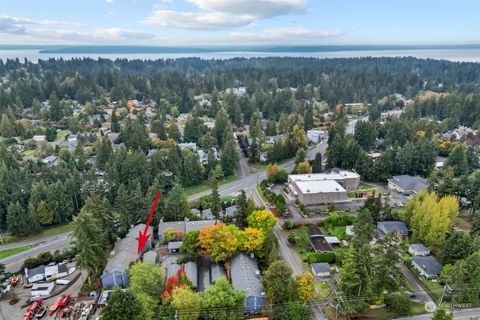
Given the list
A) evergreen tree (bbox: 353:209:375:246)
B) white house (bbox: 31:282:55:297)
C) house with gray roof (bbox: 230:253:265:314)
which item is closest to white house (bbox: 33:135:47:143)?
white house (bbox: 31:282:55:297)

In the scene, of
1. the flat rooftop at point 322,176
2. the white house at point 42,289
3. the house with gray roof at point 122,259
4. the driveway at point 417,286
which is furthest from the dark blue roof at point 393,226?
the white house at point 42,289

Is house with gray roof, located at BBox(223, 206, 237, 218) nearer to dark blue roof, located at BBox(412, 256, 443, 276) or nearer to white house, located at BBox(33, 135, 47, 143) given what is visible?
dark blue roof, located at BBox(412, 256, 443, 276)

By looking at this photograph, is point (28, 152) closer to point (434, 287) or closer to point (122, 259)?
point (122, 259)

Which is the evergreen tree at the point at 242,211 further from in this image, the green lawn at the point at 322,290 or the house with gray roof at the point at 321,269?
the green lawn at the point at 322,290

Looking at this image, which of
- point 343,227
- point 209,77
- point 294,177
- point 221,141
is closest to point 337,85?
point 209,77

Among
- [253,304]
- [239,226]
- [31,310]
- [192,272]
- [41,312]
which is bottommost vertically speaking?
[41,312]

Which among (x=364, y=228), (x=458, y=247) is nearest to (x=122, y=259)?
(x=364, y=228)
